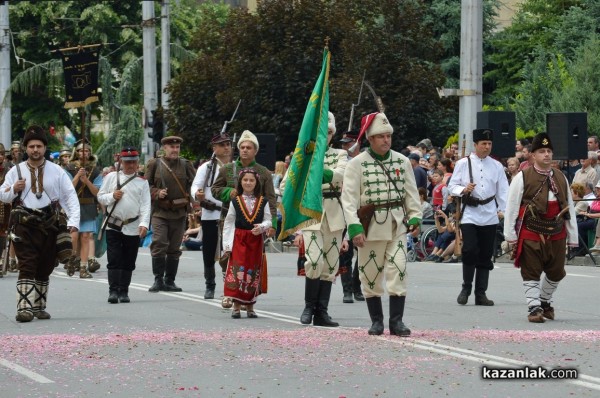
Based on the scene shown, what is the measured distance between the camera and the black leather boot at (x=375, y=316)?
13.3 m

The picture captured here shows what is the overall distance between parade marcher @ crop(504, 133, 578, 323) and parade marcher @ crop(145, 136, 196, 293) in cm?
515

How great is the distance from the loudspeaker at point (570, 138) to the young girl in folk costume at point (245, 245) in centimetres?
977

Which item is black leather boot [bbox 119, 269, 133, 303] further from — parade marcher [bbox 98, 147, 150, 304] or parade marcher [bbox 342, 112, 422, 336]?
parade marcher [bbox 342, 112, 422, 336]

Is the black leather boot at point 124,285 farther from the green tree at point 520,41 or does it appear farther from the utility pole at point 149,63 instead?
the green tree at point 520,41

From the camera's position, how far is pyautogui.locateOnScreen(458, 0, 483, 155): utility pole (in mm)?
27547

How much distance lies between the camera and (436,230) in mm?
26516

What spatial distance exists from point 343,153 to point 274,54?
2587 centimetres

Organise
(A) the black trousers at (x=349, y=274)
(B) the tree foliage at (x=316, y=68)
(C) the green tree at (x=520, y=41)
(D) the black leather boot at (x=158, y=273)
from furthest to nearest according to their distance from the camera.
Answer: (C) the green tree at (x=520, y=41) < (B) the tree foliage at (x=316, y=68) < (D) the black leather boot at (x=158, y=273) < (A) the black trousers at (x=349, y=274)

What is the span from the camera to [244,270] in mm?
15367

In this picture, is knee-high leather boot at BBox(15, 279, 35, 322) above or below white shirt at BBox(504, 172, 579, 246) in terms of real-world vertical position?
below

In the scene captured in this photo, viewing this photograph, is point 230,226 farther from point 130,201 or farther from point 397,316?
point 397,316

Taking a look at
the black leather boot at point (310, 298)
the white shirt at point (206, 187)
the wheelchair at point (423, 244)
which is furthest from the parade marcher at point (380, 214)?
the wheelchair at point (423, 244)

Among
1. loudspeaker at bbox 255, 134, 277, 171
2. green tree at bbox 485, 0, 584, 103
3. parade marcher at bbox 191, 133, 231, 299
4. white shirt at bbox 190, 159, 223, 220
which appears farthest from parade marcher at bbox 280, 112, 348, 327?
green tree at bbox 485, 0, 584, 103

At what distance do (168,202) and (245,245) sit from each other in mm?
3526
